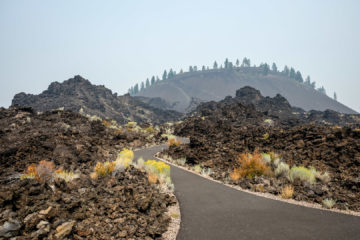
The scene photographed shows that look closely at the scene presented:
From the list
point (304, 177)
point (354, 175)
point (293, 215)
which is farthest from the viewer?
point (354, 175)

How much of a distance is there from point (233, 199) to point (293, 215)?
2.15m

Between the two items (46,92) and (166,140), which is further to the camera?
(46,92)

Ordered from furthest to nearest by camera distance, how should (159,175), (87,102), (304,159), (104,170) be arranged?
(87,102), (304,159), (159,175), (104,170)

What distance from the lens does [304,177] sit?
9875 millimetres

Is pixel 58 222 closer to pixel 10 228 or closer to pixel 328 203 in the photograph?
pixel 10 228

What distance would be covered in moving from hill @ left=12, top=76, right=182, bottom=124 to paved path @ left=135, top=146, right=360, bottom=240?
198 ft

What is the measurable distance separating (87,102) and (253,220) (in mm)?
72960

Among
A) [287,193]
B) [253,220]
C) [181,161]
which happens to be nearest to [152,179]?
[253,220]

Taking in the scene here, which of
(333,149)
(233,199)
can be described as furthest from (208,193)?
(333,149)

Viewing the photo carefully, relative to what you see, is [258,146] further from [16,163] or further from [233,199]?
[16,163]

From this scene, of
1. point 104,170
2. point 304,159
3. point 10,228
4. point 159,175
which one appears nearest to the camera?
point 10,228

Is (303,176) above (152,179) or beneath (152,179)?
above

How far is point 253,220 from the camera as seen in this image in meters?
6.53

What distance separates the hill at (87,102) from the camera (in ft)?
216
